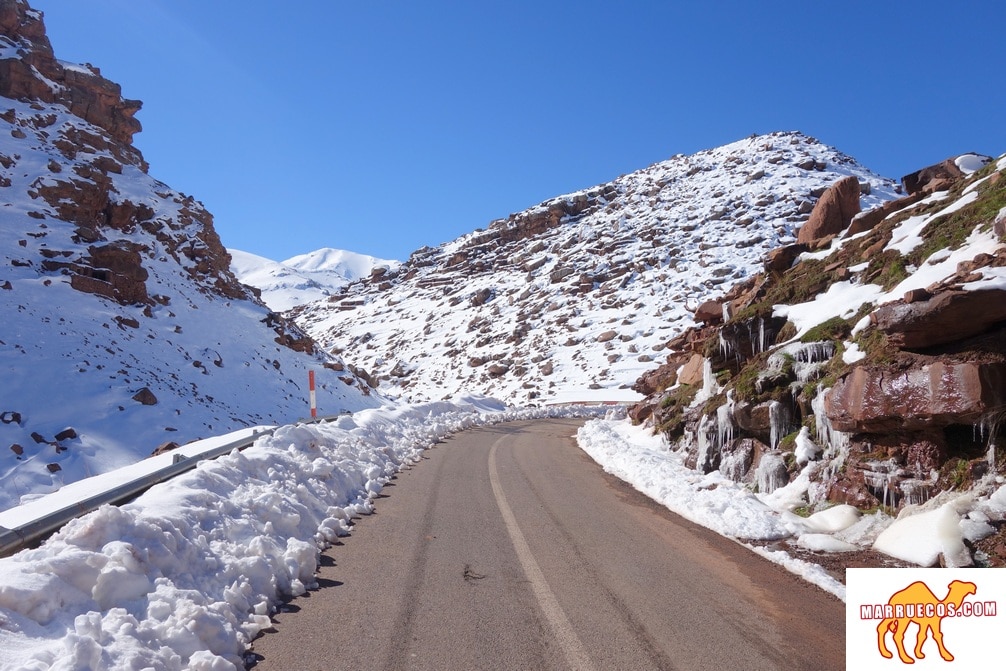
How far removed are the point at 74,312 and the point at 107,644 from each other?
23.3m

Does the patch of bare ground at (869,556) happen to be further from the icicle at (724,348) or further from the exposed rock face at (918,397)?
the icicle at (724,348)

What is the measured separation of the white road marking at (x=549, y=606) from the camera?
400 centimetres

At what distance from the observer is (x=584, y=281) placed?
7512 cm

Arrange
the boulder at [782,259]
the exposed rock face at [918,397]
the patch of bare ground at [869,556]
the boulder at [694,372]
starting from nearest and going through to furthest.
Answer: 1. the patch of bare ground at [869,556]
2. the exposed rock face at [918,397]
3. the boulder at [782,259]
4. the boulder at [694,372]

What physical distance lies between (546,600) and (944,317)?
5729 millimetres

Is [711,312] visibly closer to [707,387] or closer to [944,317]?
[707,387]

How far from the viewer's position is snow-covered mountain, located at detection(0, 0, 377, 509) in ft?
56.6

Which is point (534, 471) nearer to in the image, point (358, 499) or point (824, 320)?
point (358, 499)

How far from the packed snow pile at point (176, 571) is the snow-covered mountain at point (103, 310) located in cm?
1061

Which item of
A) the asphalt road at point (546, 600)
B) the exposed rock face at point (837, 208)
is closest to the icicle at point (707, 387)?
the asphalt road at point (546, 600)

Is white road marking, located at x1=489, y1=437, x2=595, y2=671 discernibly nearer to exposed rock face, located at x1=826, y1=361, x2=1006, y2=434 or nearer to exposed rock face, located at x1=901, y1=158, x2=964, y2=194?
exposed rock face, located at x1=826, y1=361, x2=1006, y2=434

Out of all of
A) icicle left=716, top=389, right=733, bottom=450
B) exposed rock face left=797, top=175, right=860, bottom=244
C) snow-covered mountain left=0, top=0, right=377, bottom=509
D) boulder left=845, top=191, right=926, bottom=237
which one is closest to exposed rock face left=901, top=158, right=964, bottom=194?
boulder left=845, top=191, right=926, bottom=237

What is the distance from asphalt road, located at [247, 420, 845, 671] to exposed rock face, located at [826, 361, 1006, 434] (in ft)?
7.82

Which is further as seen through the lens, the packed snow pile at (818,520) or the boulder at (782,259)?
the boulder at (782,259)
